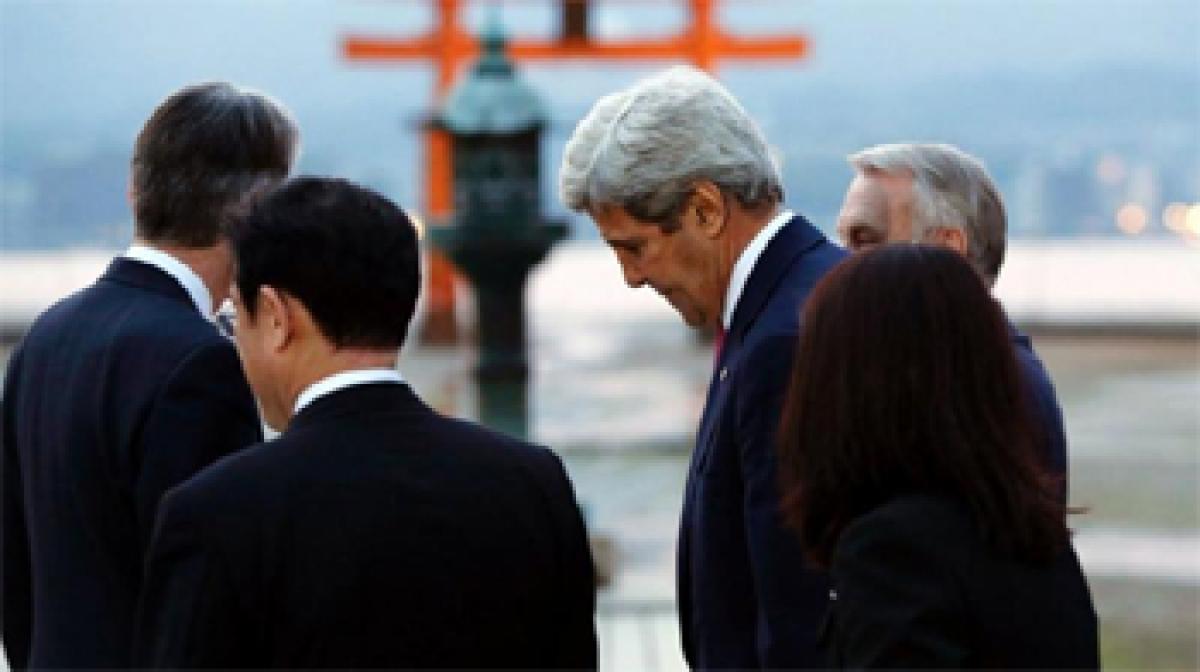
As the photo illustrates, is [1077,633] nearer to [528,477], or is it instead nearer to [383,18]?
[528,477]

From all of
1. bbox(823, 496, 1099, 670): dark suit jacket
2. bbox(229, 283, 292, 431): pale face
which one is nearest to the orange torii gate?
bbox(229, 283, 292, 431): pale face

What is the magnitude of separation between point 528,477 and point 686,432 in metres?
8.05

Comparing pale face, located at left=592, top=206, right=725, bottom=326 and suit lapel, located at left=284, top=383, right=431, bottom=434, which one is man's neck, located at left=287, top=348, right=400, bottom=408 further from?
pale face, located at left=592, top=206, right=725, bottom=326

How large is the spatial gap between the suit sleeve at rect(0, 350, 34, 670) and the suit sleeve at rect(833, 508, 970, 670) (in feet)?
3.54

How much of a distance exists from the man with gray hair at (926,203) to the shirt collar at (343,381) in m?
0.77

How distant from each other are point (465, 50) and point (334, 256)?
1302cm

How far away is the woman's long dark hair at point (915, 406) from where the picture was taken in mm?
1582

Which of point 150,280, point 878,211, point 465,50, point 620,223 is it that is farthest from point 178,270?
point 465,50

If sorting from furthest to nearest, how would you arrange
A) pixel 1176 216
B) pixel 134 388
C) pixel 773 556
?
pixel 1176 216 → pixel 134 388 → pixel 773 556

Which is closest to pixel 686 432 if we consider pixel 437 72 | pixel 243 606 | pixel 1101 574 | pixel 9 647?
pixel 1101 574

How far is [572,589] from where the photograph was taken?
174 cm

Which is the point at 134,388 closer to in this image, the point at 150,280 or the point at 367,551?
the point at 150,280

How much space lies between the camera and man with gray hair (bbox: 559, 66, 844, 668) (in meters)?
1.90

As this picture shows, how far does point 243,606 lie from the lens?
5.15 feet
